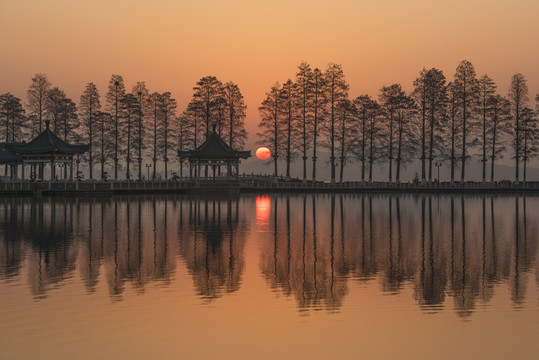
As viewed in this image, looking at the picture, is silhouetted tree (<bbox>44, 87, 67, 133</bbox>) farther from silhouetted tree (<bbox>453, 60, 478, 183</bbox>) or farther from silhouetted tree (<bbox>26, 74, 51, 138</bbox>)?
silhouetted tree (<bbox>453, 60, 478, 183</bbox>)

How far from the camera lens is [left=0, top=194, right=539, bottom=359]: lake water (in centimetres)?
1156

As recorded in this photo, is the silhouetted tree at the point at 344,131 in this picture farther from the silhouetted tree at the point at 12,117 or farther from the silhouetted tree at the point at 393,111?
the silhouetted tree at the point at 12,117

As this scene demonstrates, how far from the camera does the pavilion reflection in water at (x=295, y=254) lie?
56.3 feet

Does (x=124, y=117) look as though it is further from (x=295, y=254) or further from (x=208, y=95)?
(x=295, y=254)

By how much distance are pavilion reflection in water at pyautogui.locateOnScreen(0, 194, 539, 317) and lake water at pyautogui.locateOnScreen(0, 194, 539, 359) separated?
0.08 meters

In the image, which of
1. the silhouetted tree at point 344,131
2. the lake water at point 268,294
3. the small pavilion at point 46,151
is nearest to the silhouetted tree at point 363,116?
the silhouetted tree at point 344,131

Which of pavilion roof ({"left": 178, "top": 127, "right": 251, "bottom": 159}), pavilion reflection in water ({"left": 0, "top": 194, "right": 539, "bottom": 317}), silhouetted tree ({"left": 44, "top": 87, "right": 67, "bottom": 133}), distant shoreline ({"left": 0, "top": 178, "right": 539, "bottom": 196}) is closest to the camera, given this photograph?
pavilion reflection in water ({"left": 0, "top": 194, "right": 539, "bottom": 317})

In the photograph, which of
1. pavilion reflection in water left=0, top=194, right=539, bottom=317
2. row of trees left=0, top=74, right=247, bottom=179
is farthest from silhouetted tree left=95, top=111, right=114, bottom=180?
pavilion reflection in water left=0, top=194, right=539, bottom=317

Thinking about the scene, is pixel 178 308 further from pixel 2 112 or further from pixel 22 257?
pixel 2 112

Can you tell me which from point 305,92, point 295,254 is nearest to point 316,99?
point 305,92

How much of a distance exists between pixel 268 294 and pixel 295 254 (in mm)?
7378

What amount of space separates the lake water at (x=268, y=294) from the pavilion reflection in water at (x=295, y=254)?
0.08m

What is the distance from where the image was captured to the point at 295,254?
23594mm

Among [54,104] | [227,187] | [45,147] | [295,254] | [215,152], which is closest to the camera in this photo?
[295,254]
